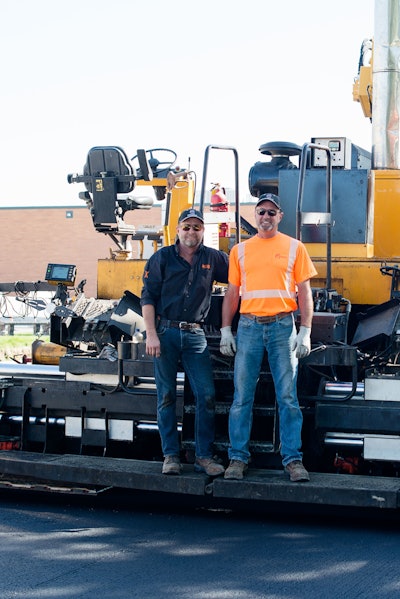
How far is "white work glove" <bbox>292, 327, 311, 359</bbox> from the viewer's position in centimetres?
643

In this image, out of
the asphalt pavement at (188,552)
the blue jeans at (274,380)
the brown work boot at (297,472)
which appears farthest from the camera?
the blue jeans at (274,380)

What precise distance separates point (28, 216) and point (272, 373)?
45.6m

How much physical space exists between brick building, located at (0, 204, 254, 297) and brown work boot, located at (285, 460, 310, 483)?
140 ft

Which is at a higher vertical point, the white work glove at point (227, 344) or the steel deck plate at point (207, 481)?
the white work glove at point (227, 344)

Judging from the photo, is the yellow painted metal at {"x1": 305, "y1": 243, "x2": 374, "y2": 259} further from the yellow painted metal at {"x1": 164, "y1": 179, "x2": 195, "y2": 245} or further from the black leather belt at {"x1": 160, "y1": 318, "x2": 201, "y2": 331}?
the black leather belt at {"x1": 160, "y1": 318, "x2": 201, "y2": 331}

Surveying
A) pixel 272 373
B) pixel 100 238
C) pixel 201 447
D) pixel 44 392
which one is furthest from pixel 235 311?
pixel 100 238

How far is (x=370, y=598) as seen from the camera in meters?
4.89

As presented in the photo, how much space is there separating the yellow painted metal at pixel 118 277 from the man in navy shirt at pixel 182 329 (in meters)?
1.54

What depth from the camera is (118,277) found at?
841 centimetres

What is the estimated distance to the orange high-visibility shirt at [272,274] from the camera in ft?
21.4

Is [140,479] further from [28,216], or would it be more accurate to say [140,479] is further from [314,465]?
[28,216]

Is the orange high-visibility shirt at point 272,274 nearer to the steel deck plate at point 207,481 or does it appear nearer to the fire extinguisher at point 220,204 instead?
the steel deck plate at point 207,481

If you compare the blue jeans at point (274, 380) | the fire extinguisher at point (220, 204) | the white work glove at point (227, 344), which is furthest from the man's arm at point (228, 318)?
the fire extinguisher at point (220, 204)

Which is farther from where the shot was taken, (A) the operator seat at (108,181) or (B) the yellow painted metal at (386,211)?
(A) the operator seat at (108,181)
